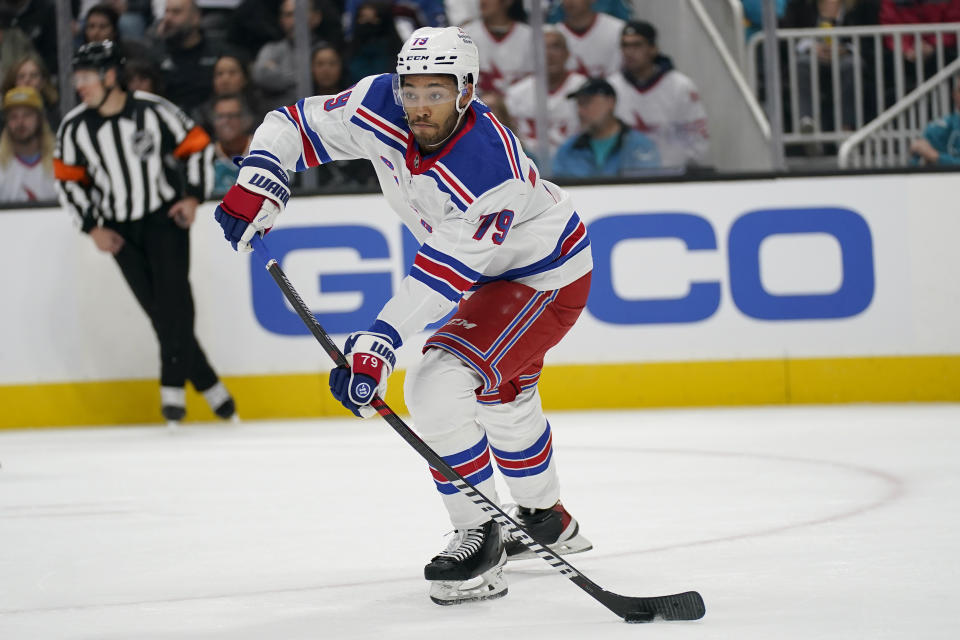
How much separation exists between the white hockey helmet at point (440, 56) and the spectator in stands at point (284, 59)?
3.56m

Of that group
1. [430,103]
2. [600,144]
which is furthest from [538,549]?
[600,144]

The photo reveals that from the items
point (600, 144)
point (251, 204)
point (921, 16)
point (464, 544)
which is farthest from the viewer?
point (921, 16)

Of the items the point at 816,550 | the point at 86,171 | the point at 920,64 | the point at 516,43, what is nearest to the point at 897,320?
the point at 920,64

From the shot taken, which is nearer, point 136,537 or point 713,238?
point 136,537

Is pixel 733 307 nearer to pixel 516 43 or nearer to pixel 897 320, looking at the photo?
pixel 897 320

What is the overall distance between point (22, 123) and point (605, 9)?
267cm

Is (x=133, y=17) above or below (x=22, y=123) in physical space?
above

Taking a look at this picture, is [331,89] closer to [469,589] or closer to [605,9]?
[605,9]

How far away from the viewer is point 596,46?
20.5ft

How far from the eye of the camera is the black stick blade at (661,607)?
244cm

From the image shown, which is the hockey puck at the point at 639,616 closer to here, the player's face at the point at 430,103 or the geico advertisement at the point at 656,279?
the player's face at the point at 430,103

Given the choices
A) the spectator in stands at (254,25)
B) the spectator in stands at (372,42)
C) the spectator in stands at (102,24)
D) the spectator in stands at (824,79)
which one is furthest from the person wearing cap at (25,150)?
the spectator in stands at (824,79)

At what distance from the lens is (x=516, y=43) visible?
6148 millimetres

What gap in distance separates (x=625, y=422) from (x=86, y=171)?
8.20 feet
